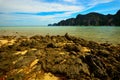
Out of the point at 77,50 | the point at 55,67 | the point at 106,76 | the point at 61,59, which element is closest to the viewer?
the point at 106,76

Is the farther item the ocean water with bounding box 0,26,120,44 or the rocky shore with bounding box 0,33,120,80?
the ocean water with bounding box 0,26,120,44

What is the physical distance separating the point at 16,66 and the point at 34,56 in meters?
1.36

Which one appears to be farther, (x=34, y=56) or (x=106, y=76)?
(x=34, y=56)

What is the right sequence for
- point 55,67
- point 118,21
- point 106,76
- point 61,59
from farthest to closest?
point 118,21 → point 61,59 → point 55,67 → point 106,76

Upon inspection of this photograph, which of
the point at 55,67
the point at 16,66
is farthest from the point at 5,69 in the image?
the point at 55,67

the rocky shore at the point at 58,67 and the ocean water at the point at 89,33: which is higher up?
the rocky shore at the point at 58,67

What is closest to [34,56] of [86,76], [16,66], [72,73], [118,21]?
[16,66]

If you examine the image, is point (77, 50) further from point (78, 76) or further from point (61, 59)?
point (78, 76)

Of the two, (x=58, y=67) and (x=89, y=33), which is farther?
(x=89, y=33)

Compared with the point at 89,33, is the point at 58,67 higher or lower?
higher

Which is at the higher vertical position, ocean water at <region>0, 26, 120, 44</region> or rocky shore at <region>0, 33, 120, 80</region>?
rocky shore at <region>0, 33, 120, 80</region>

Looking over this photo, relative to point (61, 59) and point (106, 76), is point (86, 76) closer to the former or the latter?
point (106, 76)

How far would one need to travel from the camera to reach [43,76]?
736cm

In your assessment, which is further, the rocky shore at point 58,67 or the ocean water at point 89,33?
the ocean water at point 89,33
